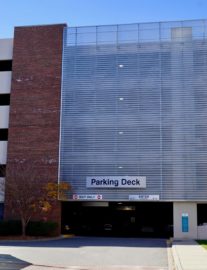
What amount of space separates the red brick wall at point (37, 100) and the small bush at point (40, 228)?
161 cm

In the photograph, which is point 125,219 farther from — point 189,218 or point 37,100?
point 37,100

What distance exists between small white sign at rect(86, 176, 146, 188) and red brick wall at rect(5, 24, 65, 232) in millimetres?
3237

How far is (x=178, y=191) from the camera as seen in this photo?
35875 mm

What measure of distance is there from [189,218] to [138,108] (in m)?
9.43

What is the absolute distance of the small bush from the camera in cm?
3503

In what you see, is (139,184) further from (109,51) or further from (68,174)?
(109,51)

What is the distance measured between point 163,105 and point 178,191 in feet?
22.5

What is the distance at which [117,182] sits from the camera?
120ft

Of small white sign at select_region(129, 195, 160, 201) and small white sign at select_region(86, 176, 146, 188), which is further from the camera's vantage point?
small white sign at select_region(86, 176, 146, 188)

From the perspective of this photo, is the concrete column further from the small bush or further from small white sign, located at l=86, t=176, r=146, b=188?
the small bush

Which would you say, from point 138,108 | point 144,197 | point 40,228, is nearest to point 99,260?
point 40,228

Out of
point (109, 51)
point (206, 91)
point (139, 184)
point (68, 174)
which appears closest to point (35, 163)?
point (68, 174)

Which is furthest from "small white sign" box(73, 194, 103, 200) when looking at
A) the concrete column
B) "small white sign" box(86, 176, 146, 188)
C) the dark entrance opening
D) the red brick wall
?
the dark entrance opening

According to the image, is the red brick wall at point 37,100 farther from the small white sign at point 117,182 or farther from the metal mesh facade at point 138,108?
the small white sign at point 117,182
